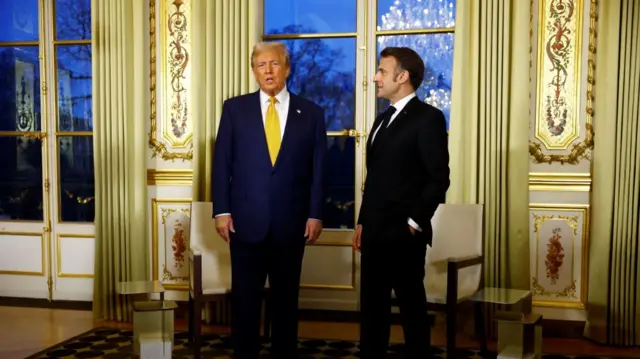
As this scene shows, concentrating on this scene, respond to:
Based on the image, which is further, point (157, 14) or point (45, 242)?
point (45, 242)

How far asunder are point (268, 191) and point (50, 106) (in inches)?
101

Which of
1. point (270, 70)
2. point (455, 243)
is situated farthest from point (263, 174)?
point (455, 243)

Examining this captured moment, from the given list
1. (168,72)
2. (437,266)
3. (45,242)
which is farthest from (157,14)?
(437,266)

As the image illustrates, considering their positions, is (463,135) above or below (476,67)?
below

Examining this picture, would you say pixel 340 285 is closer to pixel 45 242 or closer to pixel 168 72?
pixel 168 72

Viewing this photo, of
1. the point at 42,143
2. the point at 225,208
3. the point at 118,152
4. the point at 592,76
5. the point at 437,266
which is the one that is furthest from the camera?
the point at 42,143

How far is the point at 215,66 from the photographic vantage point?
12.2 ft

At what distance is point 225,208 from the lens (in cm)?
250

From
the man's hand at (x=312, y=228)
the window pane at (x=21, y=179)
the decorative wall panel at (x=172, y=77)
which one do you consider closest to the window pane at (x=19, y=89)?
the window pane at (x=21, y=179)

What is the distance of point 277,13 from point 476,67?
4.66ft

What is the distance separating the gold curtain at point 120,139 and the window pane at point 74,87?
14.9 inches

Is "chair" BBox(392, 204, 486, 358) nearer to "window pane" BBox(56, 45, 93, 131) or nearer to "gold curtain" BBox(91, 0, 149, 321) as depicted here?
"gold curtain" BBox(91, 0, 149, 321)

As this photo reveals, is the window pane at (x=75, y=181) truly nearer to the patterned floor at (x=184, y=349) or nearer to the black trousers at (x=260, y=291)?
the patterned floor at (x=184, y=349)

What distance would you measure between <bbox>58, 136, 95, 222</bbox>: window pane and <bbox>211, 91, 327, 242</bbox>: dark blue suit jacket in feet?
6.99
